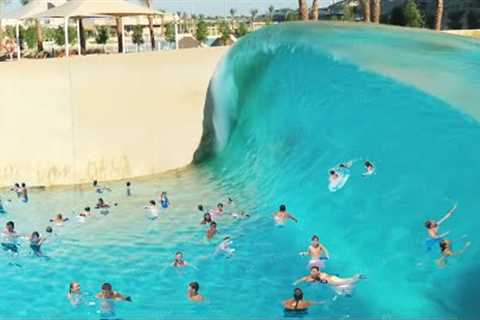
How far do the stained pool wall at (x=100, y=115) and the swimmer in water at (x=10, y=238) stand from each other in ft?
18.8

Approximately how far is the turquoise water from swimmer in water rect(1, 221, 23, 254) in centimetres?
47

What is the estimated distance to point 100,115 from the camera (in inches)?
851

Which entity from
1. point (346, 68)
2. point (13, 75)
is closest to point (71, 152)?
point (13, 75)

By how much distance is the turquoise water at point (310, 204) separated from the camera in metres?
10.8

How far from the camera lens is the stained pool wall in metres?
21.0

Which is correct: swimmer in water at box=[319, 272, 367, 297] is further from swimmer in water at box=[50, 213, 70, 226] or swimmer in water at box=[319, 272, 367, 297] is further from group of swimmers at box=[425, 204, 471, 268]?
swimmer in water at box=[50, 213, 70, 226]

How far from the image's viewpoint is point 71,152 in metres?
21.4

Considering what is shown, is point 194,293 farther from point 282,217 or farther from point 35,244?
point 35,244

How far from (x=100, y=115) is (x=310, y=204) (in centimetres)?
904

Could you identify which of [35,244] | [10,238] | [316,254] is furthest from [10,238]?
[316,254]

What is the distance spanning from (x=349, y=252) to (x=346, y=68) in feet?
16.9

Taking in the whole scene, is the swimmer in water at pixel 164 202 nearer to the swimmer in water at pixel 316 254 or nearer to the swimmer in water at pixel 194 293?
the swimmer in water at pixel 316 254

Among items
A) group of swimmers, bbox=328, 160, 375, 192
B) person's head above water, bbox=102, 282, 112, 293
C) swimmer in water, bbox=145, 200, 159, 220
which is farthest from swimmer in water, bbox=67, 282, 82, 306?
group of swimmers, bbox=328, 160, 375, 192

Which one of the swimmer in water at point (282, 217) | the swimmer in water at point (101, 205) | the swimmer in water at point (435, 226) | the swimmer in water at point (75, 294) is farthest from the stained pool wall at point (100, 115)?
the swimmer in water at point (435, 226)
